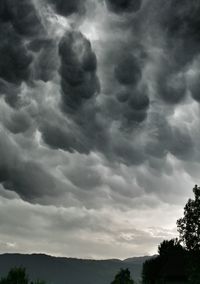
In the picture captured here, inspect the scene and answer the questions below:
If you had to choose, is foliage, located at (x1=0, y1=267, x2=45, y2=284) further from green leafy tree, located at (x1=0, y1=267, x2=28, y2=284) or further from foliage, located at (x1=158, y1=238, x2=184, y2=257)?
foliage, located at (x1=158, y1=238, x2=184, y2=257)

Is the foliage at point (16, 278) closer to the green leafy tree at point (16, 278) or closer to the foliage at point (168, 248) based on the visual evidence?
the green leafy tree at point (16, 278)

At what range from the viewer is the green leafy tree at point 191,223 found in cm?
8000

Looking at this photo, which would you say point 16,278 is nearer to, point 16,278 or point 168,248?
point 16,278

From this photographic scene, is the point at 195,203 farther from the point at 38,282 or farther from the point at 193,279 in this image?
the point at 38,282

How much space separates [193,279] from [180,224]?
1259 centimetres

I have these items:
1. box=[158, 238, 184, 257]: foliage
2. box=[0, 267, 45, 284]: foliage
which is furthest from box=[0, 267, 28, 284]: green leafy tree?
box=[158, 238, 184, 257]: foliage

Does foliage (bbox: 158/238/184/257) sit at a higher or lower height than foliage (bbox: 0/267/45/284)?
higher

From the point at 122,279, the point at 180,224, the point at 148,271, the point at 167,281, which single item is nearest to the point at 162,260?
the point at 148,271

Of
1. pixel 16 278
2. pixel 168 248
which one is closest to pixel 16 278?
pixel 16 278

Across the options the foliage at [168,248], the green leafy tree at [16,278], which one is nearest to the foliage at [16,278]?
the green leafy tree at [16,278]

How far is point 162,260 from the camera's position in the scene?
98.3 metres

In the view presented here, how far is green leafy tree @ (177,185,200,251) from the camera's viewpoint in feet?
262

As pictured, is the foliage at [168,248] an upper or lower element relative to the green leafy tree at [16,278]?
upper

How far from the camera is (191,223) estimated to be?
267ft
